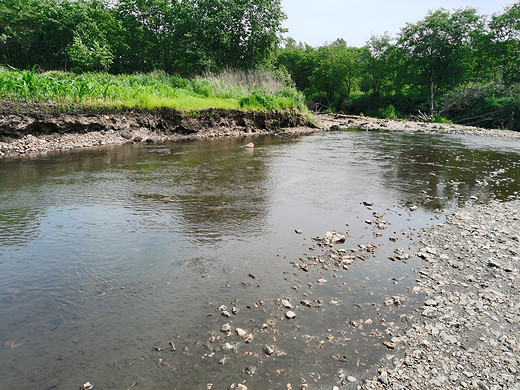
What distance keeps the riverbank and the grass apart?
0.47 m

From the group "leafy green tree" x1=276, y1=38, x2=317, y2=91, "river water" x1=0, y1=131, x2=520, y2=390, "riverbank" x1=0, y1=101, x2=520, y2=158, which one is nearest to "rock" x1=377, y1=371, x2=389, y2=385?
"river water" x1=0, y1=131, x2=520, y2=390

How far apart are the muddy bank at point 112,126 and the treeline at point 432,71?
24.0 m

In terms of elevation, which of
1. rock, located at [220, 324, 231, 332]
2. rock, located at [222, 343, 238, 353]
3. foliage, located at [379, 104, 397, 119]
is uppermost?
foliage, located at [379, 104, 397, 119]

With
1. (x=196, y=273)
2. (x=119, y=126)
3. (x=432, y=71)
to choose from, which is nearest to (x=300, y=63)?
(x=432, y=71)

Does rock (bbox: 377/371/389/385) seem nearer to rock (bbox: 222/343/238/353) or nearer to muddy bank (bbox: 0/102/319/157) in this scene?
rock (bbox: 222/343/238/353)

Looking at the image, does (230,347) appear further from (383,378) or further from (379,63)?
(379,63)

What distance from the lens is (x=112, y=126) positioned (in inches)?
639

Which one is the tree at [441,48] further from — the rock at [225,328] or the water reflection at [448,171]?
the rock at [225,328]

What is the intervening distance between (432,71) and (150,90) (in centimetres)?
4214

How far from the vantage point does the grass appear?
1346cm

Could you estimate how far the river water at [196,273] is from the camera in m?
3.25

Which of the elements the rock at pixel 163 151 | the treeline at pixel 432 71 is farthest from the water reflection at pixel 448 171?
the treeline at pixel 432 71

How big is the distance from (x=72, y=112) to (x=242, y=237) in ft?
40.5

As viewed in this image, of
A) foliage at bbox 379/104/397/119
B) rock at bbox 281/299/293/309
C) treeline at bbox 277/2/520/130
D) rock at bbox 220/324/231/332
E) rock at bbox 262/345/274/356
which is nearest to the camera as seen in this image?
rock at bbox 262/345/274/356
